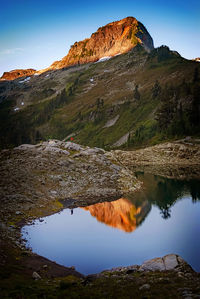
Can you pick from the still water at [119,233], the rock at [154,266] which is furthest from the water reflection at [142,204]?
the rock at [154,266]

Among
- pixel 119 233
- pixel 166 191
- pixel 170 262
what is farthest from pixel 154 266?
pixel 166 191

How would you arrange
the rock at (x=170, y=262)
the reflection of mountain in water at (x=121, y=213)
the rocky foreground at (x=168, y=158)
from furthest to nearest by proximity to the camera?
the rocky foreground at (x=168, y=158) < the reflection of mountain in water at (x=121, y=213) < the rock at (x=170, y=262)

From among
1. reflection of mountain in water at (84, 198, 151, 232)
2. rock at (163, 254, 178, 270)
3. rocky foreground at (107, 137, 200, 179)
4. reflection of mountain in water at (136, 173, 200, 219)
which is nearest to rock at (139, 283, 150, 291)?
rock at (163, 254, 178, 270)

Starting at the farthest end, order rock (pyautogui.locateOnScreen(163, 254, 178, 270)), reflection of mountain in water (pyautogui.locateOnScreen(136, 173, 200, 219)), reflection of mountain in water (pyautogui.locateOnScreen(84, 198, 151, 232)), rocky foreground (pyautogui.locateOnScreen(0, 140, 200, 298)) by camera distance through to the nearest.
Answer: reflection of mountain in water (pyautogui.locateOnScreen(136, 173, 200, 219))
reflection of mountain in water (pyautogui.locateOnScreen(84, 198, 151, 232))
rock (pyautogui.locateOnScreen(163, 254, 178, 270))
rocky foreground (pyautogui.locateOnScreen(0, 140, 200, 298))

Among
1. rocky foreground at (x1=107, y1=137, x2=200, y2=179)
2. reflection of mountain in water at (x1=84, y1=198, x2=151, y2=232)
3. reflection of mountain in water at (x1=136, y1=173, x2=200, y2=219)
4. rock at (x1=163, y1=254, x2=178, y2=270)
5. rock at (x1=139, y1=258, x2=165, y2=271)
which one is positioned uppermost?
rocky foreground at (x1=107, y1=137, x2=200, y2=179)

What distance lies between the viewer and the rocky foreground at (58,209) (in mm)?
17297

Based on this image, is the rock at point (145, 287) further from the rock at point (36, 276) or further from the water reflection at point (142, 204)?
the water reflection at point (142, 204)

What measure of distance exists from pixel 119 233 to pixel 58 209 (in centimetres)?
1240

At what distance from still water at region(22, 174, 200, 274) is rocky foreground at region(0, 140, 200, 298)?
2.19 metres

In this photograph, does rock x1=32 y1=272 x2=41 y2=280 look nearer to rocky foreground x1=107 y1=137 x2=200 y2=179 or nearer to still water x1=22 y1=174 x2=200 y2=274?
still water x1=22 y1=174 x2=200 y2=274

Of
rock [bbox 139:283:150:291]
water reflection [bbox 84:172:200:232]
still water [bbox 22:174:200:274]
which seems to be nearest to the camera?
rock [bbox 139:283:150:291]

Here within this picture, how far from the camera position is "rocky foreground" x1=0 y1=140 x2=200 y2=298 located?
681 inches

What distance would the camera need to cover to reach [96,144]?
17712 centimetres

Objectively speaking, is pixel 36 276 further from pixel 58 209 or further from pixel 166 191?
pixel 166 191
